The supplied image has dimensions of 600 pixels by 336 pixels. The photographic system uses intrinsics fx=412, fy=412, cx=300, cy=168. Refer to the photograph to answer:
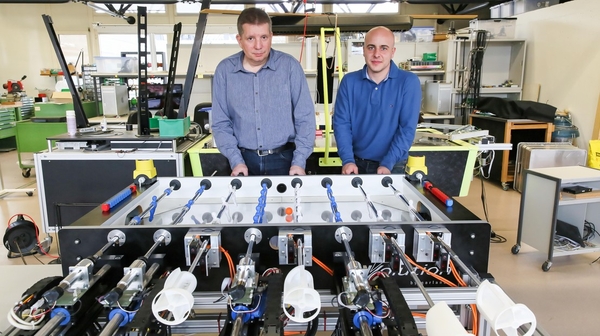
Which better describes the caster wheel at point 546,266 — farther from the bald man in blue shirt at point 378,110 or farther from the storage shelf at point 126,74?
the storage shelf at point 126,74

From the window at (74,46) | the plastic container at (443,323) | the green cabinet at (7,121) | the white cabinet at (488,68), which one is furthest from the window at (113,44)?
the plastic container at (443,323)

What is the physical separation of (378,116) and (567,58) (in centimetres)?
379

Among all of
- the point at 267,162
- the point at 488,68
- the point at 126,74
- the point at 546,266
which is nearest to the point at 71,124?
the point at 267,162

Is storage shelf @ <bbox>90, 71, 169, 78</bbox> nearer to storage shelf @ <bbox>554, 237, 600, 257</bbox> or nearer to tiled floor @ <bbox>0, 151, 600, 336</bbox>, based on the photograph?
tiled floor @ <bbox>0, 151, 600, 336</bbox>

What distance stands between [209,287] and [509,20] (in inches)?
227

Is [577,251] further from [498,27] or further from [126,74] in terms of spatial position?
[126,74]

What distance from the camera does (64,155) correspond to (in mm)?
3092

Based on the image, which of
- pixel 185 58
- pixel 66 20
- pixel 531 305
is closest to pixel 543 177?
pixel 531 305

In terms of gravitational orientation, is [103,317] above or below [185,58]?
below

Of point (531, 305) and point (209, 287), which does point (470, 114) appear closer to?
point (531, 305)

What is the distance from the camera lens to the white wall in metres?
4.48

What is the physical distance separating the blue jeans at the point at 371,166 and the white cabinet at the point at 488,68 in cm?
354

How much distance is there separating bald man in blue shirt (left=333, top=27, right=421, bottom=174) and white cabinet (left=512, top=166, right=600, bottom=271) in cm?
125

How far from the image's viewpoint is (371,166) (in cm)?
243
